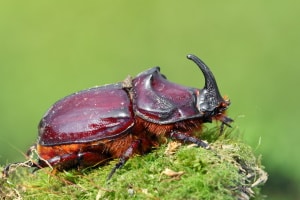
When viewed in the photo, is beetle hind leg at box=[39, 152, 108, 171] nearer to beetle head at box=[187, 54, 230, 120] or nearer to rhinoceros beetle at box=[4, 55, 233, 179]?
rhinoceros beetle at box=[4, 55, 233, 179]

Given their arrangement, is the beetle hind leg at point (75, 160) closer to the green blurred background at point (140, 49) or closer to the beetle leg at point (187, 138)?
the beetle leg at point (187, 138)

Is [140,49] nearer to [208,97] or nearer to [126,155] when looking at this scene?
[208,97]

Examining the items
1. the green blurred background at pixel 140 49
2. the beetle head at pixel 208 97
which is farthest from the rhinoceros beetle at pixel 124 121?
the green blurred background at pixel 140 49

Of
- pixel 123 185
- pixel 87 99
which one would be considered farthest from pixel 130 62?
pixel 123 185

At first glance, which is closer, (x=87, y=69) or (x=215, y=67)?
(x=215, y=67)

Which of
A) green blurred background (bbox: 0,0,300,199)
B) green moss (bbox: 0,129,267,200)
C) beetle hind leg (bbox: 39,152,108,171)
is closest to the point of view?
green moss (bbox: 0,129,267,200)

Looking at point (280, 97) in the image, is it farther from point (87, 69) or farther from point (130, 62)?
point (87, 69)

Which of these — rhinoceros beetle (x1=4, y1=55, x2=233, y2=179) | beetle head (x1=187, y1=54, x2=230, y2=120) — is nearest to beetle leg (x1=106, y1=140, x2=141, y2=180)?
rhinoceros beetle (x1=4, y1=55, x2=233, y2=179)

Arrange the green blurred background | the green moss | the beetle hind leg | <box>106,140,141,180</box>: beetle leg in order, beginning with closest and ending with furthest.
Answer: the green moss → <box>106,140,141,180</box>: beetle leg → the beetle hind leg → the green blurred background
